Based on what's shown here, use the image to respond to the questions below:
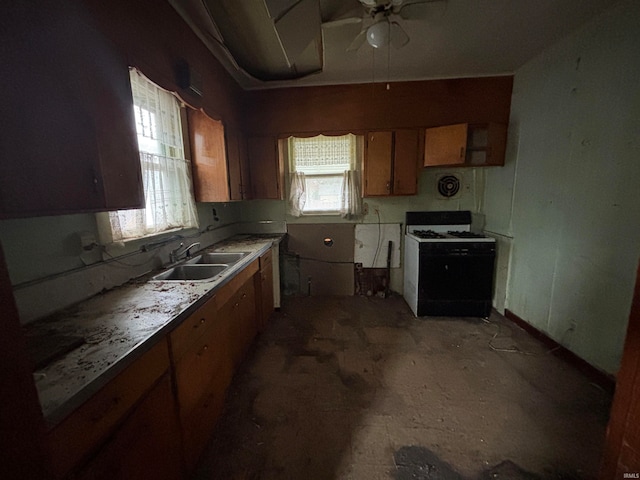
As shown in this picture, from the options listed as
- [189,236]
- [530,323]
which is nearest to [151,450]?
[189,236]

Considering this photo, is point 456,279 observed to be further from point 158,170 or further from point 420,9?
point 158,170

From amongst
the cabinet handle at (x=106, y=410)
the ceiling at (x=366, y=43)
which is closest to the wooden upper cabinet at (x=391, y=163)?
the ceiling at (x=366, y=43)

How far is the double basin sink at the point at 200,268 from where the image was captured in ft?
6.16

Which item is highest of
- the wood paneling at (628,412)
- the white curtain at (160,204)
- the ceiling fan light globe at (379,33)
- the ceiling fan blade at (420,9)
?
the ceiling fan blade at (420,9)

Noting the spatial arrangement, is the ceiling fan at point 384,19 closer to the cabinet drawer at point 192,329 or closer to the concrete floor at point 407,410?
the cabinet drawer at point 192,329

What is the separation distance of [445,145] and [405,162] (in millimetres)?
440

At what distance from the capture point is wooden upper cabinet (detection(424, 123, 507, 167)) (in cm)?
276

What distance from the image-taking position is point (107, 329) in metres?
1.04

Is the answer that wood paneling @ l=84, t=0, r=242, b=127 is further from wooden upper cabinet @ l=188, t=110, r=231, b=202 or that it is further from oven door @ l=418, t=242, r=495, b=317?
oven door @ l=418, t=242, r=495, b=317

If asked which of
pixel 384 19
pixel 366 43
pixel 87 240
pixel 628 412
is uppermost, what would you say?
pixel 366 43

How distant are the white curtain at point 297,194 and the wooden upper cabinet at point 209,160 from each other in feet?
3.34

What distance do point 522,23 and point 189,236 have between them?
3164 mm

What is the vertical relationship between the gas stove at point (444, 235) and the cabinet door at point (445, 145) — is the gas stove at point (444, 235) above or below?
below

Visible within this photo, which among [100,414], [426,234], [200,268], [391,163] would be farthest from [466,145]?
[100,414]
